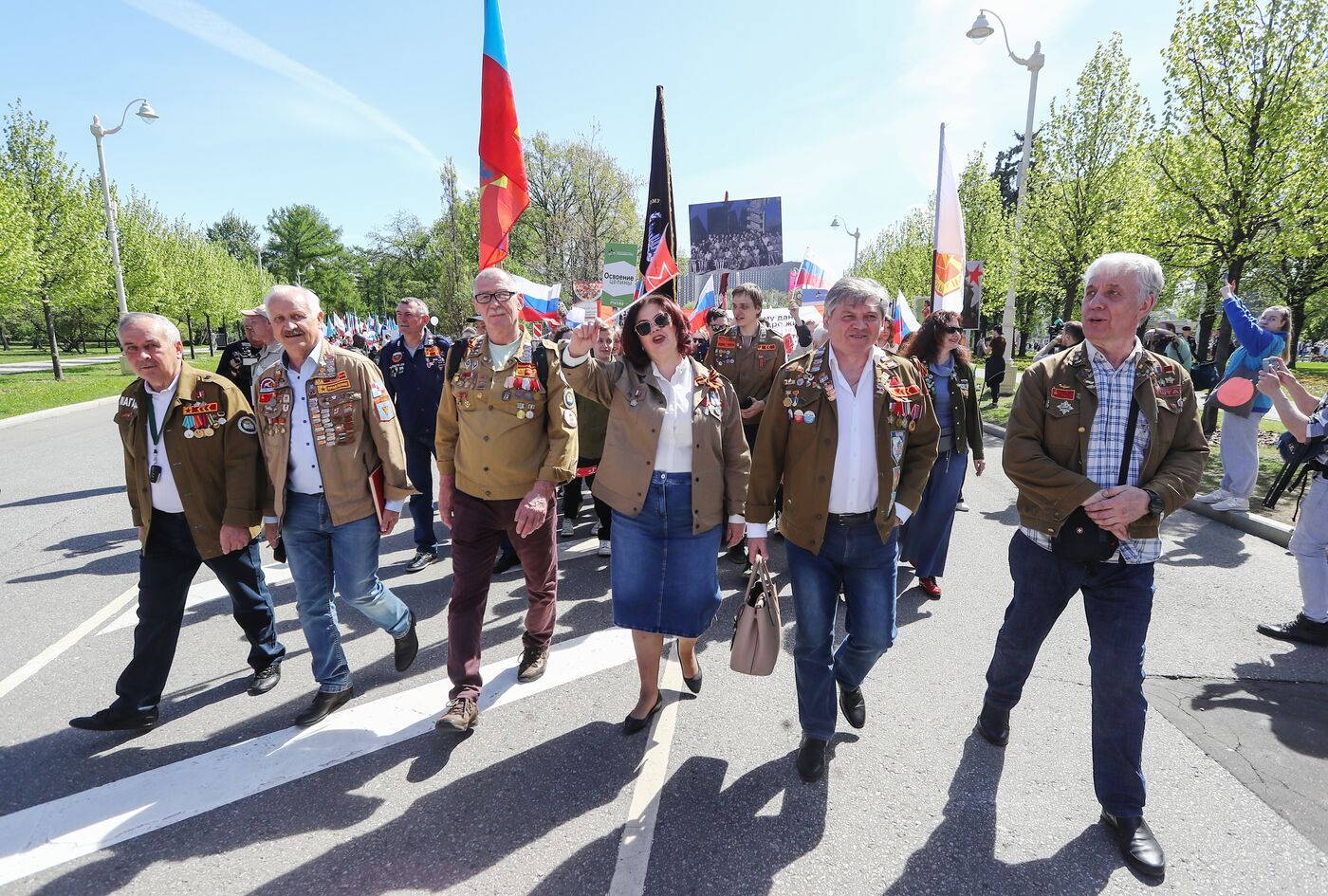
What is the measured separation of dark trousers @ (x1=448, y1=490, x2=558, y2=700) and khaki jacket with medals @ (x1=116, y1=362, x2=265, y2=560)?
101cm

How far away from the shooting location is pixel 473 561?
10.9ft

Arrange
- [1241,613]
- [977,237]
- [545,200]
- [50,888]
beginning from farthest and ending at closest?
[545,200] < [977,237] < [1241,613] < [50,888]

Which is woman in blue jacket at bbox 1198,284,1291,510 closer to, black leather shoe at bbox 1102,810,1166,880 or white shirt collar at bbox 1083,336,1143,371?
white shirt collar at bbox 1083,336,1143,371

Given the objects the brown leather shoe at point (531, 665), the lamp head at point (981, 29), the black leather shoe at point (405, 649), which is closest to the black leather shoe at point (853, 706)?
the brown leather shoe at point (531, 665)

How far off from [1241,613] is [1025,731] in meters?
2.54

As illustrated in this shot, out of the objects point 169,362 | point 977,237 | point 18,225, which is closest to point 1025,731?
point 169,362

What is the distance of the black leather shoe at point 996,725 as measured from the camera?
302 cm

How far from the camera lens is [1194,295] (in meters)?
32.6

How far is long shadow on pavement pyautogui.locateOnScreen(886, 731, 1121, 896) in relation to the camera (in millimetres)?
2270

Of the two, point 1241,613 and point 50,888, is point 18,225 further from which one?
point 1241,613

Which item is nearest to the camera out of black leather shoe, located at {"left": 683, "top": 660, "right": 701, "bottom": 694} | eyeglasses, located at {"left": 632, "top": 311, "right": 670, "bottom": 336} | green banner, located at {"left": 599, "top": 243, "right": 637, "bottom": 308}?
eyeglasses, located at {"left": 632, "top": 311, "right": 670, "bottom": 336}

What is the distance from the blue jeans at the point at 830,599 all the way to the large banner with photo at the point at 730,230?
6.19m

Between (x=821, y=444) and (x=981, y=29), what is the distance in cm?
1608

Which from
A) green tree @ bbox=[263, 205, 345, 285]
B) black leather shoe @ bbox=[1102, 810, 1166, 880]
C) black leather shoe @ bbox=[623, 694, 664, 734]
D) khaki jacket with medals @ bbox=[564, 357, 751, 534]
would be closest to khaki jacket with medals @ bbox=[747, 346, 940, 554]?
khaki jacket with medals @ bbox=[564, 357, 751, 534]
